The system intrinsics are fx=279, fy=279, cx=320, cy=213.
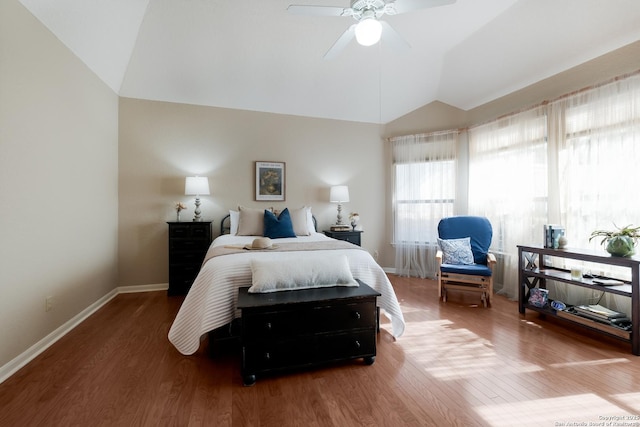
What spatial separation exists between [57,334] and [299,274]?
2.29 meters

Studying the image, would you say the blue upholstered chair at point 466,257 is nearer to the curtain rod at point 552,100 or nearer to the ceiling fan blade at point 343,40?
the curtain rod at point 552,100

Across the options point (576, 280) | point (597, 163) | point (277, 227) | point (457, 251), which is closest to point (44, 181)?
point (277, 227)

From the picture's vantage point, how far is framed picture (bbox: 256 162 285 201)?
4.40 meters

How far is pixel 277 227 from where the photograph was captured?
3676 mm

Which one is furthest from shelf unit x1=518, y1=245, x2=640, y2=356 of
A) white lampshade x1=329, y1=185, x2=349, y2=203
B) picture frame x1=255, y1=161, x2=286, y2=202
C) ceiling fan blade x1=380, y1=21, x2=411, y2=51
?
picture frame x1=255, y1=161, x2=286, y2=202

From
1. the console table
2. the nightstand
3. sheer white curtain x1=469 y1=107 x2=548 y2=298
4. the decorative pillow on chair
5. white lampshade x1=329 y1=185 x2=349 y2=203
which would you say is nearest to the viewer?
the console table

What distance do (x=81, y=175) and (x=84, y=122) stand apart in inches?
22.3

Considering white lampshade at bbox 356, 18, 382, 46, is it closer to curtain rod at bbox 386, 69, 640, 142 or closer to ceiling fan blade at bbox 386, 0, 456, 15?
ceiling fan blade at bbox 386, 0, 456, 15

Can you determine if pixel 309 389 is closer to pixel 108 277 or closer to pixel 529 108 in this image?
pixel 108 277

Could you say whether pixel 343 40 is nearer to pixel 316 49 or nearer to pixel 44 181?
pixel 316 49

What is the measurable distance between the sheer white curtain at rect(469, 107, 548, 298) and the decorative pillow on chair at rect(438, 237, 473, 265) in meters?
0.55

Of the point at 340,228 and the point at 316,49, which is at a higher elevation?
the point at 316,49

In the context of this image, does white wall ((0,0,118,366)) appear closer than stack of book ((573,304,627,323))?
Yes

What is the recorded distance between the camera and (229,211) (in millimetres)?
4199
